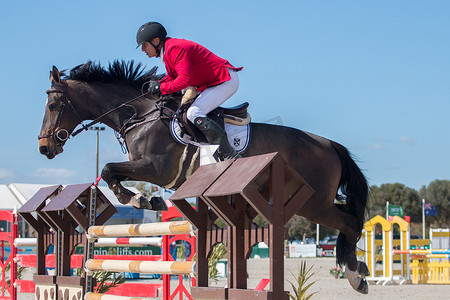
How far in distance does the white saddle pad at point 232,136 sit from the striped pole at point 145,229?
3.13 feet

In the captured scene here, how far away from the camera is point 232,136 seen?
4953mm

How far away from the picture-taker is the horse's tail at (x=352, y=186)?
5621 millimetres

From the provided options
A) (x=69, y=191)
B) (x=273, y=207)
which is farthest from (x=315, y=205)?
(x=273, y=207)

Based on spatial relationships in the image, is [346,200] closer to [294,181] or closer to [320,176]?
[320,176]

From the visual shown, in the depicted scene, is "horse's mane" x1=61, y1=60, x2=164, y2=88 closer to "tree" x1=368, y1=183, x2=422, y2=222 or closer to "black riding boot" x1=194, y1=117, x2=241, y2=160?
"black riding boot" x1=194, y1=117, x2=241, y2=160

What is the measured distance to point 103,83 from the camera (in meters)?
5.54

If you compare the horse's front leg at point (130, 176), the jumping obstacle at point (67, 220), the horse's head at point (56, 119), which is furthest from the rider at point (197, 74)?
the jumping obstacle at point (67, 220)

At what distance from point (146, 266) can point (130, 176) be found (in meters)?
1.04

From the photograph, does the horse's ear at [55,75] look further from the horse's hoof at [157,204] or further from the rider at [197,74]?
the horse's hoof at [157,204]

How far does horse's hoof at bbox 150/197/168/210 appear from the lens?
4843 millimetres

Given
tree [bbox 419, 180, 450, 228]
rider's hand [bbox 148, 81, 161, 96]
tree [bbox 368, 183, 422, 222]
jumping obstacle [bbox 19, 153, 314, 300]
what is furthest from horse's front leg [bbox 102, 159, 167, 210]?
tree [bbox 419, 180, 450, 228]

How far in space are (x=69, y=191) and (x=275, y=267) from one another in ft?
8.79

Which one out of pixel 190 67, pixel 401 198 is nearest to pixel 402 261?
pixel 190 67

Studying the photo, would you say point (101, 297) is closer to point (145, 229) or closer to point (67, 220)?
Answer: point (145, 229)
